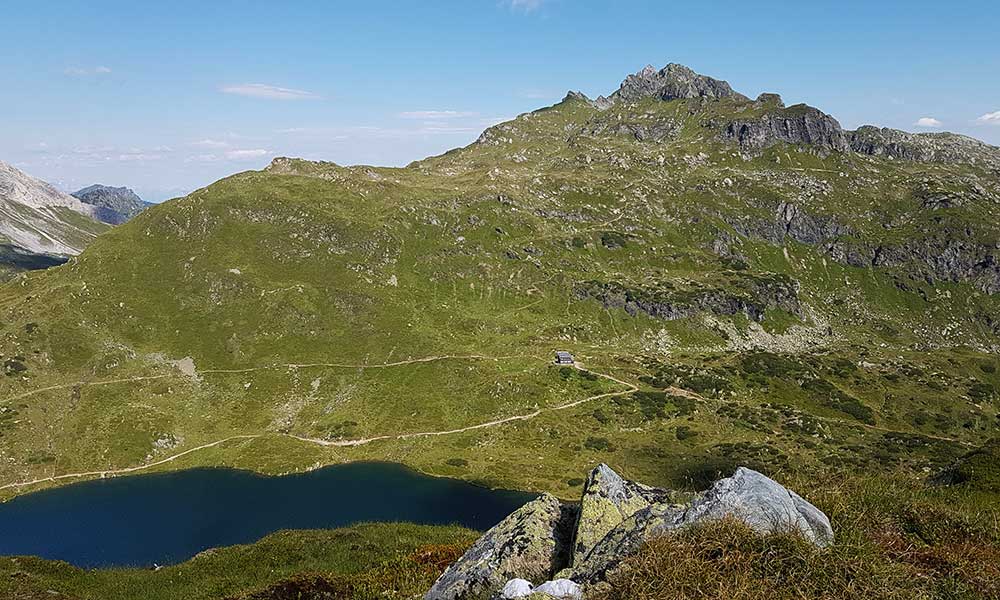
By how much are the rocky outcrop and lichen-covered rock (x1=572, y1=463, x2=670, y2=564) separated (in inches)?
1.3

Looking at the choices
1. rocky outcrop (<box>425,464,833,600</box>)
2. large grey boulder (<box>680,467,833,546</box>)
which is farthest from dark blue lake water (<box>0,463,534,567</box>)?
large grey boulder (<box>680,467,833,546</box>)

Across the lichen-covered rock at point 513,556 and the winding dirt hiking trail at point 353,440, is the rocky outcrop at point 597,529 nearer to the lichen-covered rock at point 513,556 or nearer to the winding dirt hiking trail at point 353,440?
the lichen-covered rock at point 513,556

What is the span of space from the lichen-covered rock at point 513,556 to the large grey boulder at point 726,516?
303 centimetres

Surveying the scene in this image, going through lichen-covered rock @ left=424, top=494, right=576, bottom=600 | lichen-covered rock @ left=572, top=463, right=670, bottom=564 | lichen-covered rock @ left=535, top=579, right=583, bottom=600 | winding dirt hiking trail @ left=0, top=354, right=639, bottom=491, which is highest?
lichen-covered rock @ left=535, top=579, right=583, bottom=600

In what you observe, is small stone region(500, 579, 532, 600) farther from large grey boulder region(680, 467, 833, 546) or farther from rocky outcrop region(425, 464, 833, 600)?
large grey boulder region(680, 467, 833, 546)

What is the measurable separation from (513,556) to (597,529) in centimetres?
289

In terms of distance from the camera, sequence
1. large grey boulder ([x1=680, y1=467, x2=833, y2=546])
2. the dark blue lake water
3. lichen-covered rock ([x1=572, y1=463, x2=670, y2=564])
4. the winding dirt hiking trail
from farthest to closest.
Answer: the winding dirt hiking trail < the dark blue lake water < lichen-covered rock ([x1=572, y1=463, x2=670, y2=564]) < large grey boulder ([x1=680, y1=467, x2=833, y2=546])


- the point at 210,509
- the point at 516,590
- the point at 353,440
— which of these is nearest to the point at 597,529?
the point at 516,590

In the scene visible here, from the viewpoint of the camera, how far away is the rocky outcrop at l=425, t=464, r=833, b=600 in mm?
12078

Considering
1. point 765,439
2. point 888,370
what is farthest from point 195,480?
point 888,370

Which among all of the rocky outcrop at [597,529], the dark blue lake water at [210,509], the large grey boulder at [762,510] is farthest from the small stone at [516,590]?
the dark blue lake water at [210,509]

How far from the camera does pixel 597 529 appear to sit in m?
15.9

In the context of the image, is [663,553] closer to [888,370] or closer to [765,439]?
[765,439]

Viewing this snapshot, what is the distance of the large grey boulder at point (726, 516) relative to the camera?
1192 centimetres
